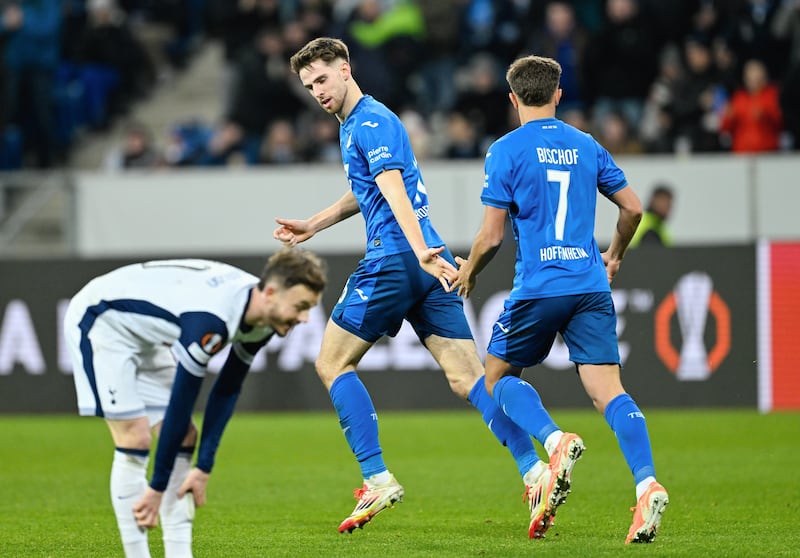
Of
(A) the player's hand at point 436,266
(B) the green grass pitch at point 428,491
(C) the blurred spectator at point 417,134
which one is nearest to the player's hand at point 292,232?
(A) the player's hand at point 436,266

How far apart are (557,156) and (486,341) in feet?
22.9

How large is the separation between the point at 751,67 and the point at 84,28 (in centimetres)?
948

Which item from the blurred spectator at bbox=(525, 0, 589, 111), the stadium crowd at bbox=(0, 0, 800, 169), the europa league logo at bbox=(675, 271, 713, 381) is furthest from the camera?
the blurred spectator at bbox=(525, 0, 589, 111)

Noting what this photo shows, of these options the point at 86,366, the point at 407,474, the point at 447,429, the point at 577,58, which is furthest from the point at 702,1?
the point at 86,366

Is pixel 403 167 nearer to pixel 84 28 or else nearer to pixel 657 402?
pixel 657 402

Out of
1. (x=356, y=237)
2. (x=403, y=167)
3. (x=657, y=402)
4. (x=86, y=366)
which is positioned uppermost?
(x=403, y=167)

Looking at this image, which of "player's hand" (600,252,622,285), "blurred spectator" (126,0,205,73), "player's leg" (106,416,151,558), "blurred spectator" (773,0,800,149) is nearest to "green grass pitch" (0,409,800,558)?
"player's leg" (106,416,151,558)

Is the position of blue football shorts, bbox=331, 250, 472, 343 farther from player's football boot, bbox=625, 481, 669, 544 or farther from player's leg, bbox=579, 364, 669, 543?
player's football boot, bbox=625, 481, 669, 544

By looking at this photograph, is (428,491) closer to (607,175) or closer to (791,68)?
(607,175)

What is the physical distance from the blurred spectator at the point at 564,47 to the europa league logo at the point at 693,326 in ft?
13.1

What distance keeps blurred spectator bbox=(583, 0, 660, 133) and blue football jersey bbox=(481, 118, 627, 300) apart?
10.2 m

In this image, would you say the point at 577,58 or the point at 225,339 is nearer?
the point at 225,339

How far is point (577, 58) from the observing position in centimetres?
1705

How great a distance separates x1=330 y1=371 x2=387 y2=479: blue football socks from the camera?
277 inches
